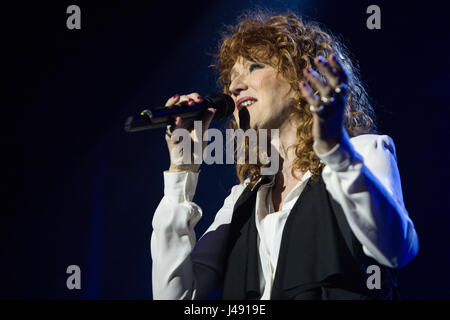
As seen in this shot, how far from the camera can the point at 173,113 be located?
141 cm

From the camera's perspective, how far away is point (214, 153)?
82.5 inches

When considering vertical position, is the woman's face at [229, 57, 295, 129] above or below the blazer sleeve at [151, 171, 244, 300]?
above

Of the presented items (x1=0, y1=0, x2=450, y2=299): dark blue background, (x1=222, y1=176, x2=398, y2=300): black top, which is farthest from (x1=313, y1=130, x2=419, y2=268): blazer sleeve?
(x1=0, y1=0, x2=450, y2=299): dark blue background

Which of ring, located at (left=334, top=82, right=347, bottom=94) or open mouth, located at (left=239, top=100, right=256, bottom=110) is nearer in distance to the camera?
ring, located at (left=334, top=82, right=347, bottom=94)

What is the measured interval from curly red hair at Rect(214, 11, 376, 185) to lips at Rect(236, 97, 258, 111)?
14cm

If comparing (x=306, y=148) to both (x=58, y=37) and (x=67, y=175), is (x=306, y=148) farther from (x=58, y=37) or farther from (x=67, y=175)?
(x=58, y=37)

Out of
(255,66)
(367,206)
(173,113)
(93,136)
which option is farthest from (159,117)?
(93,136)

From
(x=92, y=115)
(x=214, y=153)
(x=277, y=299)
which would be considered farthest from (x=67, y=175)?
(x=277, y=299)

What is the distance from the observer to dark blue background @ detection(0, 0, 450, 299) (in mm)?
2441

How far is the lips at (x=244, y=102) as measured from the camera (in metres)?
1.62

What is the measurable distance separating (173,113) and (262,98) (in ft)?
1.14

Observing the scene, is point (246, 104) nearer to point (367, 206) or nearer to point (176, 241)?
point (176, 241)

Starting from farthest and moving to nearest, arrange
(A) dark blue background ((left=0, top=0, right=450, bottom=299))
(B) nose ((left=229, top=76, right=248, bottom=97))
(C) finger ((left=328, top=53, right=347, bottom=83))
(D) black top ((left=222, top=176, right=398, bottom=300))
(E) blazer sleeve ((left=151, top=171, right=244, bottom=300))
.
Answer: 1. (A) dark blue background ((left=0, top=0, right=450, bottom=299))
2. (B) nose ((left=229, top=76, right=248, bottom=97))
3. (E) blazer sleeve ((left=151, top=171, right=244, bottom=300))
4. (D) black top ((left=222, top=176, right=398, bottom=300))
5. (C) finger ((left=328, top=53, right=347, bottom=83))

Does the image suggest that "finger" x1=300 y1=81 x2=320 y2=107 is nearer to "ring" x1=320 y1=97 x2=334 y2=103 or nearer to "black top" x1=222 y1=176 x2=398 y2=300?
"ring" x1=320 y1=97 x2=334 y2=103
